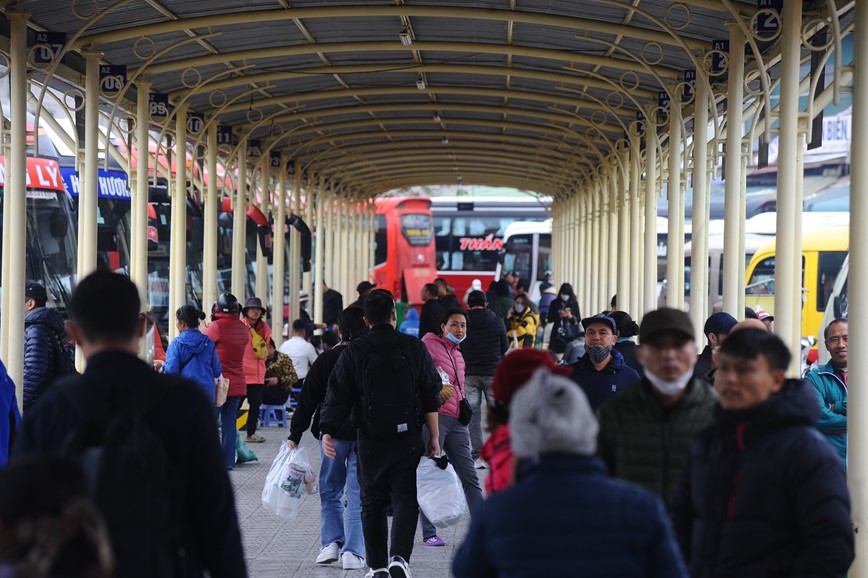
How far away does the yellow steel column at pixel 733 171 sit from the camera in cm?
1029

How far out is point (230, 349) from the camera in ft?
40.3

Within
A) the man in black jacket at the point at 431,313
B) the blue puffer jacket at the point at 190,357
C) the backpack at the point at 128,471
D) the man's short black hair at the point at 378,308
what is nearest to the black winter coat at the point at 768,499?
the backpack at the point at 128,471

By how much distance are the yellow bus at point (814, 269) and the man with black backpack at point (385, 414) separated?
18351 millimetres

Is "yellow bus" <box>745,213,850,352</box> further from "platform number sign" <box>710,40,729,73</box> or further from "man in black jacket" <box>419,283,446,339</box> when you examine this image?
"platform number sign" <box>710,40,729,73</box>

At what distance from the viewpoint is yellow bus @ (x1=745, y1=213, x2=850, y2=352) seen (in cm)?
2566

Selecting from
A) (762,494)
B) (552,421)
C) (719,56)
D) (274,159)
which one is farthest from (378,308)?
(274,159)

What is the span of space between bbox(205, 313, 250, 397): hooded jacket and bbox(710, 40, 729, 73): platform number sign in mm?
4670

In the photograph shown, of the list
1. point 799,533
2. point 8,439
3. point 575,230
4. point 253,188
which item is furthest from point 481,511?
point 575,230

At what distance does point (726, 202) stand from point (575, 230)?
20.6 m

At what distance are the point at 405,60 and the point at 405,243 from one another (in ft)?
103

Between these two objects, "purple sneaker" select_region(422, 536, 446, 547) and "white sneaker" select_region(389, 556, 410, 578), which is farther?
"purple sneaker" select_region(422, 536, 446, 547)

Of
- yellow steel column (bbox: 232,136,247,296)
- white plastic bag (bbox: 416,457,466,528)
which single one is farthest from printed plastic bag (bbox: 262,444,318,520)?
yellow steel column (bbox: 232,136,247,296)

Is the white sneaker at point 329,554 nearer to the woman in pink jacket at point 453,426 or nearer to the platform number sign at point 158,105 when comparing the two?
the woman in pink jacket at point 453,426

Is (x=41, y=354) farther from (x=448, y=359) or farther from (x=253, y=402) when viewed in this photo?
(x=253, y=402)
